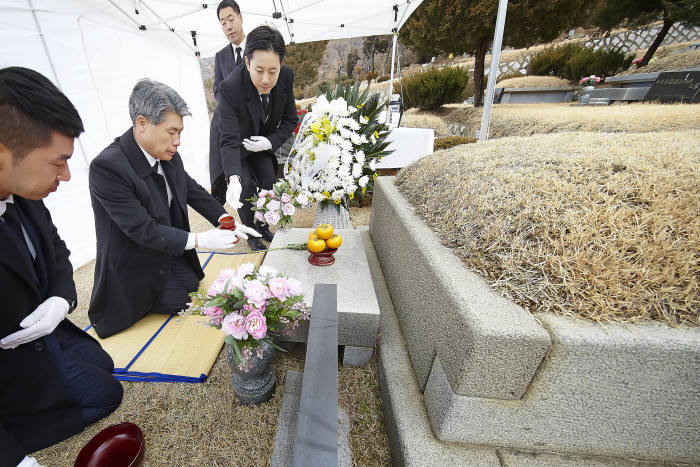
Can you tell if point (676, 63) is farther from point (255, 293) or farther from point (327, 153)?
point (255, 293)

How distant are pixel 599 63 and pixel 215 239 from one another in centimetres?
1581

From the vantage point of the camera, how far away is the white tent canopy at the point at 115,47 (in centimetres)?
259

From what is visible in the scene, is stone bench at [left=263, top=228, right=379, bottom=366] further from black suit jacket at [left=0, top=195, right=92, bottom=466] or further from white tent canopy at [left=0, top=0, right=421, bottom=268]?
white tent canopy at [left=0, top=0, right=421, bottom=268]

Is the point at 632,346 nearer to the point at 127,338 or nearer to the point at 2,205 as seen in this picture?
the point at 2,205

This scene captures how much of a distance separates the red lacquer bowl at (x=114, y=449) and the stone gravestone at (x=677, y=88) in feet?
32.2

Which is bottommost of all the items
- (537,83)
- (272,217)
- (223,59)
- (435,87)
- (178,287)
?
(178,287)

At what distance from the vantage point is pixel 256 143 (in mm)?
2861

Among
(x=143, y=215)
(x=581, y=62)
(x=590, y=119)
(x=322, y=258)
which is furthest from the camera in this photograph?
(x=581, y=62)

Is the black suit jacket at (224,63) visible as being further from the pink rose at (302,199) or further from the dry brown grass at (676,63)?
the dry brown grass at (676,63)

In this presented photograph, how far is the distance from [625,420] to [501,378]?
48 cm

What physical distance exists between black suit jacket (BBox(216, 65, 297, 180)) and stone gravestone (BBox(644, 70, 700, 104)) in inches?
330

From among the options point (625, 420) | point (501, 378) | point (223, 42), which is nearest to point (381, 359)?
point (501, 378)

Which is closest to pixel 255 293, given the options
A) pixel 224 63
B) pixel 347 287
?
pixel 347 287

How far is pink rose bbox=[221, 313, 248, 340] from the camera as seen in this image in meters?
1.15
